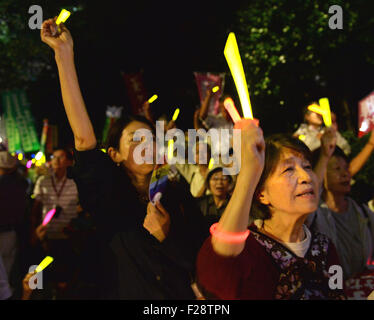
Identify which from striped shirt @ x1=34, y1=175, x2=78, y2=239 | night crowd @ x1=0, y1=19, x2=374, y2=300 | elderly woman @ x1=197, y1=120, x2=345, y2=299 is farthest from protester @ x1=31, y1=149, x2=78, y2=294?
elderly woman @ x1=197, y1=120, x2=345, y2=299

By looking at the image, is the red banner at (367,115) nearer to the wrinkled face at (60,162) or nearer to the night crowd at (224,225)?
the night crowd at (224,225)

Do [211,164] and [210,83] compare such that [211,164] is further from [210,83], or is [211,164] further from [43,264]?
[210,83]

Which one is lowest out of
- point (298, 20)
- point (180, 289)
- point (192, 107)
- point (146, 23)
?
point (180, 289)

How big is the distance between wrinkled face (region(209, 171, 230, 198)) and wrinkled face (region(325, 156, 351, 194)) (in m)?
0.96

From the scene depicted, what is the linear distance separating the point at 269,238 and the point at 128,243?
783 millimetres

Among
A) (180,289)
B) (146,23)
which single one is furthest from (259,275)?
(146,23)

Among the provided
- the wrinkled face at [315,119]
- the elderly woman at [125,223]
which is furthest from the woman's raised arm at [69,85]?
the wrinkled face at [315,119]

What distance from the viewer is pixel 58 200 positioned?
6.40 metres

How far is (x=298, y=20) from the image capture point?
848 centimetres

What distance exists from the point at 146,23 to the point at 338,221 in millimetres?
12042

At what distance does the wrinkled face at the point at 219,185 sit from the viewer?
4.07m

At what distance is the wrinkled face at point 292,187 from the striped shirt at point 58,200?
186 inches

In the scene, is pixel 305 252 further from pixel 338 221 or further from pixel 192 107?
pixel 192 107
